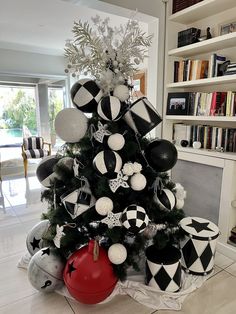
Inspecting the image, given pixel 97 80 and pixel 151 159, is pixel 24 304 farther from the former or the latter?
pixel 97 80

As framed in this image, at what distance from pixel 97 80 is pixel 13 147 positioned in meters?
4.82

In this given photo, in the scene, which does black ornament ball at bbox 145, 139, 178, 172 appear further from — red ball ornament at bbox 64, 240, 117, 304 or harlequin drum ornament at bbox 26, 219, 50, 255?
harlequin drum ornament at bbox 26, 219, 50, 255

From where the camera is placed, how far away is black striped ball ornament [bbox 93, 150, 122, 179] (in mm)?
1285

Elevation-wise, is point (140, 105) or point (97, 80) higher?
point (97, 80)

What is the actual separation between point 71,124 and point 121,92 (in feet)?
1.14

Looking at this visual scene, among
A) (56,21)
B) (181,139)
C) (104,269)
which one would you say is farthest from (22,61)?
(104,269)

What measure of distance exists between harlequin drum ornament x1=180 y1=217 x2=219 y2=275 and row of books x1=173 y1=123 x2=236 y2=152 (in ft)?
2.49

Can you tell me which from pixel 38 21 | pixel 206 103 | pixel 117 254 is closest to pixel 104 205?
pixel 117 254

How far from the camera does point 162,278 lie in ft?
5.02

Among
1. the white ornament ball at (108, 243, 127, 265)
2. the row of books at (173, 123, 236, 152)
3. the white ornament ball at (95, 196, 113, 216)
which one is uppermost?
the row of books at (173, 123, 236, 152)

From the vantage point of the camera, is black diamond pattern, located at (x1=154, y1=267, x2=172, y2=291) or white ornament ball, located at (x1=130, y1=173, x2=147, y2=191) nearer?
white ornament ball, located at (x1=130, y1=173, x2=147, y2=191)

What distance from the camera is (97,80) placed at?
4.79 feet

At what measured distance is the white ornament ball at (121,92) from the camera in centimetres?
139

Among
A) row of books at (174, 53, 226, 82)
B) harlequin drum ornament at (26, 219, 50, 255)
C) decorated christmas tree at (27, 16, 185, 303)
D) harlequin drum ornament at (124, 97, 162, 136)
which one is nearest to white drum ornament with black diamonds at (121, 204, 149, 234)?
decorated christmas tree at (27, 16, 185, 303)
